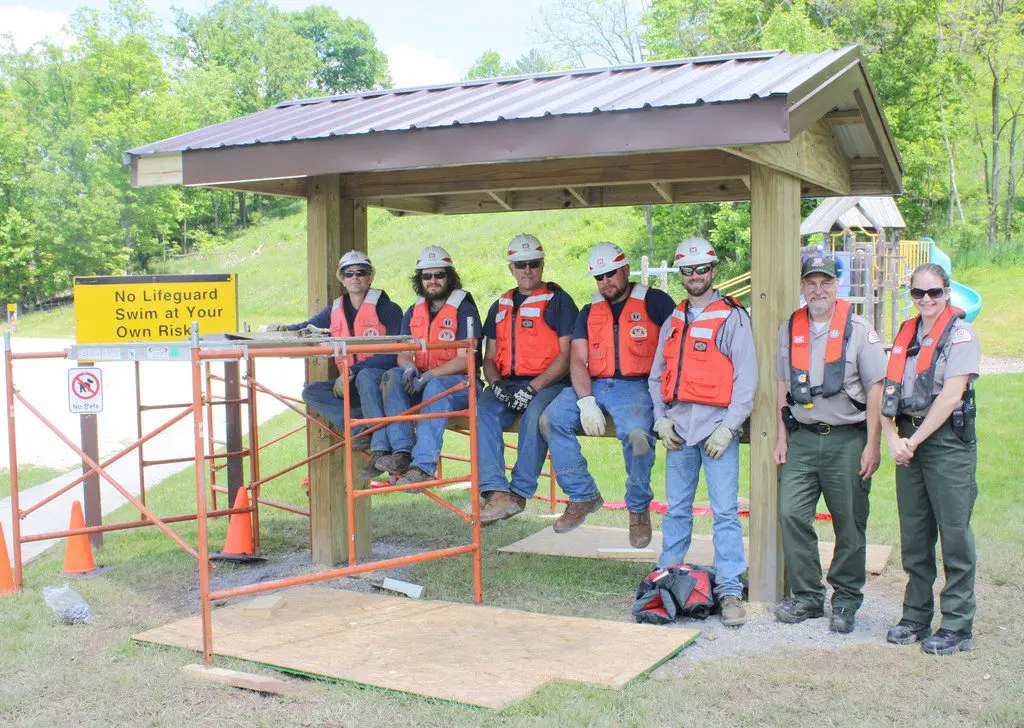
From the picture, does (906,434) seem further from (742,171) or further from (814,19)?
(814,19)

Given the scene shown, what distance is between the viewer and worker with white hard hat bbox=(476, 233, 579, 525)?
22.3 ft

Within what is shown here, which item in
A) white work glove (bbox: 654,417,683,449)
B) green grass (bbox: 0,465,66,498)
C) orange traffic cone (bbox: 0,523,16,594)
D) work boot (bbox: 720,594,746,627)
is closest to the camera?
work boot (bbox: 720,594,746,627)

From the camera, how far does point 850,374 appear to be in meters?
5.68

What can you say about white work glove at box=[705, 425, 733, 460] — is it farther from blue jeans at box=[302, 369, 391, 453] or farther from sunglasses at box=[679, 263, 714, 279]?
blue jeans at box=[302, 369, 391, 453]

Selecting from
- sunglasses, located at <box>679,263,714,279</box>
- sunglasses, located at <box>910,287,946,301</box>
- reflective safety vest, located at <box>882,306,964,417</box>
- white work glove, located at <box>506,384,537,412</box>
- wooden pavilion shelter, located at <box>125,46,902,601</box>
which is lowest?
white work glove, located at <box>506,384,537,412</box>

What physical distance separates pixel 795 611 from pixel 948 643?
886mm

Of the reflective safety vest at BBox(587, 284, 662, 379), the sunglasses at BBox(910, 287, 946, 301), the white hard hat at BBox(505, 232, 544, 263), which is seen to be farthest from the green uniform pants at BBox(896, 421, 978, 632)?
the white hard hat at BBox(505, 232, 544, 263)

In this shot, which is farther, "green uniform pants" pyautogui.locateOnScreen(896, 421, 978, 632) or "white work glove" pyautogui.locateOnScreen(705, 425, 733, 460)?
"white work glove" pyautogui.locateOnScreen(705, 425, 733, 460)

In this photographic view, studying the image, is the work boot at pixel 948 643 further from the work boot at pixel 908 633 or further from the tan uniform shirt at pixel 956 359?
the tan uniform shirt at pixel 956 359

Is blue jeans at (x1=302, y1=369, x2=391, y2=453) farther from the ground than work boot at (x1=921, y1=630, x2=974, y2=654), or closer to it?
farther from the ground

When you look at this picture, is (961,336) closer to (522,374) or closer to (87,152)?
(522,374)

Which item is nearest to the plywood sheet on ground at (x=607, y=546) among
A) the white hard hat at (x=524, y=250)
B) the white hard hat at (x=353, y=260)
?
the white hard hat at (x=524, y=250)

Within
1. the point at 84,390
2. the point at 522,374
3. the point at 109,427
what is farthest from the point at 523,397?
the point at 109,427

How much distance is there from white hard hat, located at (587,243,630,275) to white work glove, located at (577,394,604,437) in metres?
0.82
